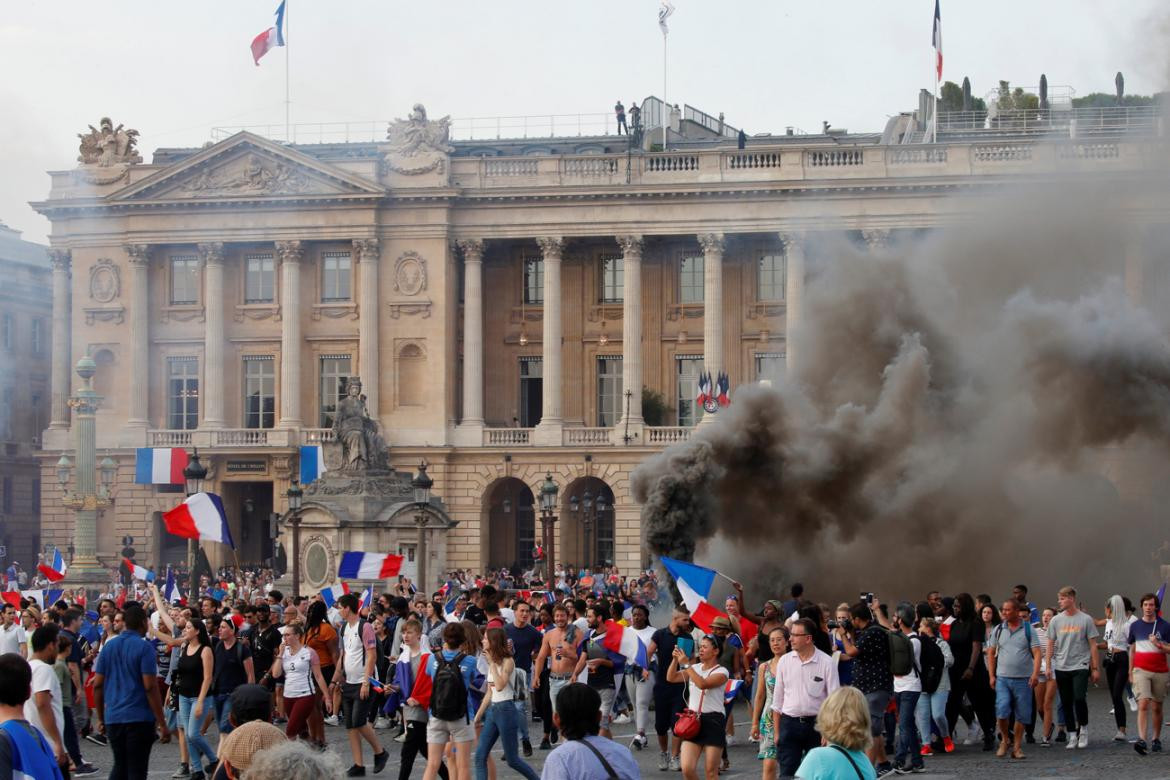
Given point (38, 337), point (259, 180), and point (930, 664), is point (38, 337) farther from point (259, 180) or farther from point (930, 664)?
point (930, 664)

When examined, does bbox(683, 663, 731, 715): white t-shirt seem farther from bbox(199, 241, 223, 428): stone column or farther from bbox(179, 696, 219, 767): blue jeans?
bbox(199, 241, 223, 428): stone column

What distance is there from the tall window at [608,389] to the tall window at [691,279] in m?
3.19

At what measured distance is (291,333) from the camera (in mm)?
69688

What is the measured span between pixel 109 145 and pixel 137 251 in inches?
155

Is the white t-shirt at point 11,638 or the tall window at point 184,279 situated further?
the tall window at point 184,279

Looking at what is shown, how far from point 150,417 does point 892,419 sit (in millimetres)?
41043

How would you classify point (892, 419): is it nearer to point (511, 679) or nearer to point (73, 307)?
point (511, 679)

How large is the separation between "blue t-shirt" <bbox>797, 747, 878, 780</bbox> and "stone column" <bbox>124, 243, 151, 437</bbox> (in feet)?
204

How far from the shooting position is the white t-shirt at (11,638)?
68.2 ft

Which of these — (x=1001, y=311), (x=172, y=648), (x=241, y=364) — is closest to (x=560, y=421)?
Answer: (x=241, y=364)

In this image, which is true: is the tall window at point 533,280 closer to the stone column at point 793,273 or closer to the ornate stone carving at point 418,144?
the ornate stone carving at point 418,144

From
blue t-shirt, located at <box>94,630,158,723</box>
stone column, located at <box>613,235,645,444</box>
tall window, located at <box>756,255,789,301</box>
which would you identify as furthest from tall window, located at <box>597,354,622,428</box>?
blue t-shirt, located at <box>94,630,158,723</box>

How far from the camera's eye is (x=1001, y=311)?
122 feet

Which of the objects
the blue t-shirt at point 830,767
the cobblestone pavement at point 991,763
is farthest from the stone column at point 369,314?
the blue t-shirt at point 830,767
